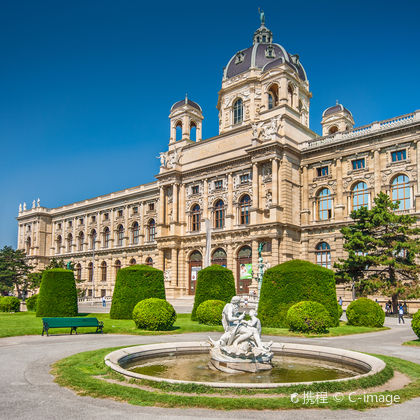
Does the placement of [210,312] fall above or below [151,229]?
below

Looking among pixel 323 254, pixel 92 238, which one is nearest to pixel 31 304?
pixel 323 254

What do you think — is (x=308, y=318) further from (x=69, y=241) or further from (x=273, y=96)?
(x=69, y=241)

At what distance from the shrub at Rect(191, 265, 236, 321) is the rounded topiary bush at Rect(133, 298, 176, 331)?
16.6 ft

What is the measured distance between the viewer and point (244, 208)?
167ft

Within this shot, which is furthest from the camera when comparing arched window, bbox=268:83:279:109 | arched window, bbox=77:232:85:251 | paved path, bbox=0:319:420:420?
arched window, bbox=77:232:85:251

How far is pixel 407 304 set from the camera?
1491 inches

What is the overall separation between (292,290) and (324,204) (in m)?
Answer: 26.5

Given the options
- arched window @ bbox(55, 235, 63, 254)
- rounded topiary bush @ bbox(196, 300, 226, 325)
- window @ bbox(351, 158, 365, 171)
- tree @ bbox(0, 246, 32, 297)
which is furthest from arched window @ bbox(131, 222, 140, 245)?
rounded topiary bush @ bbox(196, 300, 226, 325)

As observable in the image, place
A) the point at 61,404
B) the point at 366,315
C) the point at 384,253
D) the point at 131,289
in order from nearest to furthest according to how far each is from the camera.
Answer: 1. the point at 61,404
2. the point at 366,315
3. the point at 131,289
4. the point at 384,253

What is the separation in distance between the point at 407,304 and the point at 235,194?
21825 mm

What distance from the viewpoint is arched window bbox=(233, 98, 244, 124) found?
58.3m

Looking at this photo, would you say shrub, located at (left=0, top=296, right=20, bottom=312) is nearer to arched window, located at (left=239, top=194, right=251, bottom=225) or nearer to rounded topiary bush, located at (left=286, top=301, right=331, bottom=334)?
rounded topiary bush, located at (left=286, top=301, right=331, bottom=334)

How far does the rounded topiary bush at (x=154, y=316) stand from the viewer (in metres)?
20.9

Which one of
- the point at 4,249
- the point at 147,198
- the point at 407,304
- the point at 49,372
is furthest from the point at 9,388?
the point at 4,249
